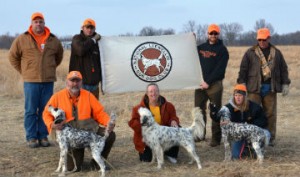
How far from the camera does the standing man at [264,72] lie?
8.25m

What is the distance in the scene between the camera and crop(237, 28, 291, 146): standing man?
325 inches

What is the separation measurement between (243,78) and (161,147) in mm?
2447

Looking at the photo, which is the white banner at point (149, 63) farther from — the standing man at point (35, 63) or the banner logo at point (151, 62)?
the standing man at point (35, 63)

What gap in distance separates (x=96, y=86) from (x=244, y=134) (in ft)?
9.10

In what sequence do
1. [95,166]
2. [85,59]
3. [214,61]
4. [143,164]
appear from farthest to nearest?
1. [214,61]
2. [85,59]
3. [143,164]
4. [95,166]

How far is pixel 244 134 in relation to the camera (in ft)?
23.6

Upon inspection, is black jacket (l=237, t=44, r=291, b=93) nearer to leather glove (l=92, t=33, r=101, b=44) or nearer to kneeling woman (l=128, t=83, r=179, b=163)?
kneeling woman (l=128, t=83, r=179, b=163)

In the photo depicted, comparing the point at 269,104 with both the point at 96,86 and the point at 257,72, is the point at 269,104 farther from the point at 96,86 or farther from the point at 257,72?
the point at 96,86

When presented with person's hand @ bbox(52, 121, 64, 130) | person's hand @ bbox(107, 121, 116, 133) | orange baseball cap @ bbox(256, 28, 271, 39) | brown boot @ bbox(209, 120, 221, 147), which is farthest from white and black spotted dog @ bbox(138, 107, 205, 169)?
orange baseball cap @ bbox(256, 28, 271, 39)

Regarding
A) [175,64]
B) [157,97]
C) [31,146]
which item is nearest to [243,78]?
[175,64]

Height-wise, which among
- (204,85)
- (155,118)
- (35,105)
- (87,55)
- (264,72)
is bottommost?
(155,118)

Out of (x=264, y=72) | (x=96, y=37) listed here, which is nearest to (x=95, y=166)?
(x=96, y=37)

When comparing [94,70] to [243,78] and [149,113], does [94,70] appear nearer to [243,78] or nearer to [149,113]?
[149,113]

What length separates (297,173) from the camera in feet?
21.7
